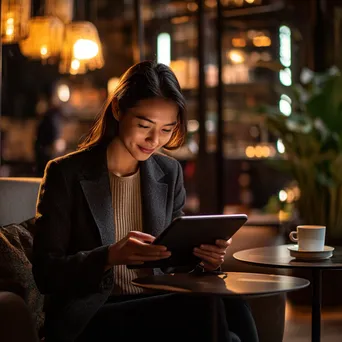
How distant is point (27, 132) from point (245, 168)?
2831mm

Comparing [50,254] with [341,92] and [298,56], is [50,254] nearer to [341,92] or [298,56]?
[341,92]

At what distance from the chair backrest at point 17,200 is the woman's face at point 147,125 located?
62 cm

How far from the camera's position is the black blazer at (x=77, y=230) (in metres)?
1.82

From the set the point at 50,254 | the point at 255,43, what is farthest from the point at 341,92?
the point at 255,43

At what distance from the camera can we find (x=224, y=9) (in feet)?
19.7

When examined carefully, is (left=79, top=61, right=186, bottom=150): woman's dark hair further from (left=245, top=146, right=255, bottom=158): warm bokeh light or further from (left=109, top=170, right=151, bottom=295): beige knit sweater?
(left=245, top=146, right=255, bottom=158): warm bokeh light

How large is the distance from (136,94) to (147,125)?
0.29 ft

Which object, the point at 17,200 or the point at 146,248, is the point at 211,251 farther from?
the point at 17,200

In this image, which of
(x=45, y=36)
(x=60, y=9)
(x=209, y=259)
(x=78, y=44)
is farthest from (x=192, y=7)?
(x=209, y=259)

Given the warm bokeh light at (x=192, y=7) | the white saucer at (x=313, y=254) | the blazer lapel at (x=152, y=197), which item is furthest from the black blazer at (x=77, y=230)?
the warm bokeh light at (x=192, y=7)

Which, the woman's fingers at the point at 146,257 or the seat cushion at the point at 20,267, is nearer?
the woman's fingers at the point at 146,257

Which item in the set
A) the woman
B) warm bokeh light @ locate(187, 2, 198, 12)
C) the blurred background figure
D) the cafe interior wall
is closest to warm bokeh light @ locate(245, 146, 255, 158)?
the cafe interior wall

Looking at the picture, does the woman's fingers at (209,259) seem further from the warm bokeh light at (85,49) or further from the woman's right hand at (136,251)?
the warm bokeh light at (85,49)

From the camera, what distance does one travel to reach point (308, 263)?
79.6 inches
